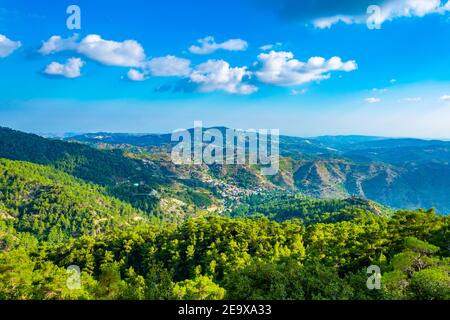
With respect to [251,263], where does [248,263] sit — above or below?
below

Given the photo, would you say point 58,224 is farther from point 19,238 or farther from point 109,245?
point 109,245

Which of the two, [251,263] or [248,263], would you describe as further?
[248,263]

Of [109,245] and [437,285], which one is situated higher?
[437,285]

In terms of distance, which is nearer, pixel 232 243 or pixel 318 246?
pixel 318 246

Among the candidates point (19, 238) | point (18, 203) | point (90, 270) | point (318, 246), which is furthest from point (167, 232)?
point (18, 203)

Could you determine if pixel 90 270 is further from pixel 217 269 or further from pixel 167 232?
pixel 217 269

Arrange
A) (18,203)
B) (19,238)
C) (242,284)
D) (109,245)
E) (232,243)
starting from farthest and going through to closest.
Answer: (18,203) < (19,238) < (109,245) < (232,243) < (242,284)
